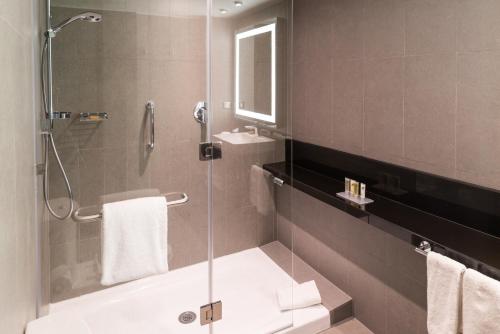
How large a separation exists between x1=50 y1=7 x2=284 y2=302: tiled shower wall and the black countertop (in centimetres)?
57

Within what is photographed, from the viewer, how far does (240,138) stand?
1.99 metres

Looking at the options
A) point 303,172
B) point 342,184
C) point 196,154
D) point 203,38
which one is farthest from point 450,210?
point 203,38

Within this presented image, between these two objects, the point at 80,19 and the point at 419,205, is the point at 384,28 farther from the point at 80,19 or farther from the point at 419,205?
the point at 80,19

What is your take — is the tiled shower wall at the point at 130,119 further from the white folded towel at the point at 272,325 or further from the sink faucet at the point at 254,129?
the white folded towel at the point at 272,325

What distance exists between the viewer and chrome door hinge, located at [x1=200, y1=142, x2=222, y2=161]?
6.24 ft

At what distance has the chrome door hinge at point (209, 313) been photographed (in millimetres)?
1943

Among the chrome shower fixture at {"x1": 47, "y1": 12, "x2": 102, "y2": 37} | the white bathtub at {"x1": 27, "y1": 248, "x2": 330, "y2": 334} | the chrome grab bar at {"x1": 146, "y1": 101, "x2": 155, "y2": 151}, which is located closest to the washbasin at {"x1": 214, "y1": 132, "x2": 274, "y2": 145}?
the chrome grab bar at {"x1": 146, "y1": 101, "x2": 155, "y2": 151}

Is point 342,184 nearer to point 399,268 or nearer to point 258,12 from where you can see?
point 399,268

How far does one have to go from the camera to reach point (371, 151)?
2246 mm

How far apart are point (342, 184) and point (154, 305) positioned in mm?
1402

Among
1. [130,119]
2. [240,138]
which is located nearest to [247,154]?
[240,138]

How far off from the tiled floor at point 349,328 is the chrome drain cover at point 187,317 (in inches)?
32.7

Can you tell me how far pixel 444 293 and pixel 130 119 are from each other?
1639 millimetres

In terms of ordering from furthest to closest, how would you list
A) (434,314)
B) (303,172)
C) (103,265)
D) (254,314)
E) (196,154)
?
(303,172), (254,314), (196,154), (103,265), (434,314)
